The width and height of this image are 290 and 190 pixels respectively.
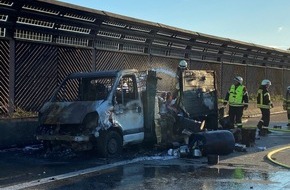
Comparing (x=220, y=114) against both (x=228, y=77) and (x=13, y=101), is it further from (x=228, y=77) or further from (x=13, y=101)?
(x=228, y=77)

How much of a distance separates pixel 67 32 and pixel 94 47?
4.57ft

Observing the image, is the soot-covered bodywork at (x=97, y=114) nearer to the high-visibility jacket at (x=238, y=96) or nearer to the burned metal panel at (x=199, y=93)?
the burned metal panel at (x=199, y=93)

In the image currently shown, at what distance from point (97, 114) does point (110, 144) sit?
819 millimetres

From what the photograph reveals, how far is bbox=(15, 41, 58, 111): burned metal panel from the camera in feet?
43.0

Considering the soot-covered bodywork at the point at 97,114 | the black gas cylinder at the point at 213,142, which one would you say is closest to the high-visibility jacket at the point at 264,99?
the black gas cylinder at the point at 213,142

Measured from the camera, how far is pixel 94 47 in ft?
51.2

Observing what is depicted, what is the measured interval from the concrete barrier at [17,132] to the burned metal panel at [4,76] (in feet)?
2.03

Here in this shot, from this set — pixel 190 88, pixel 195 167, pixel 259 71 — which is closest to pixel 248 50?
pixel 259 71

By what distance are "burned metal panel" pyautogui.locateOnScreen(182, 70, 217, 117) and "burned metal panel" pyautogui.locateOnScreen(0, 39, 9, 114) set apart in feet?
16.1

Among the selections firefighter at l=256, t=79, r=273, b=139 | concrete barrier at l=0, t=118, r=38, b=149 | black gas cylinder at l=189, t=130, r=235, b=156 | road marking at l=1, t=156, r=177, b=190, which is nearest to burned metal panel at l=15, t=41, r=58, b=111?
concrete barrier at l=0, t=118, r=38, b=149

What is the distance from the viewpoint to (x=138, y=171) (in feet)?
29.7

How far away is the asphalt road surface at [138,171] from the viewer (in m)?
7.86

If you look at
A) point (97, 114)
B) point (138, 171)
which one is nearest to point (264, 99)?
point (97, 114)

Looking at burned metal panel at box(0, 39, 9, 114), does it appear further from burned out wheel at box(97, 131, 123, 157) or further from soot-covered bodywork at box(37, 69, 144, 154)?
burned out wheel at box(97, 131, 123, 157)
